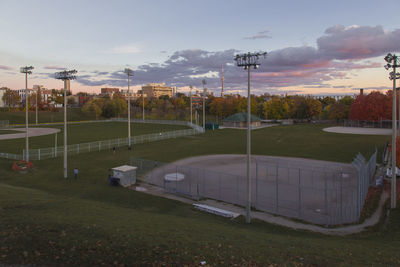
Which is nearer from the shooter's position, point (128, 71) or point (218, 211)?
point (218, 211)

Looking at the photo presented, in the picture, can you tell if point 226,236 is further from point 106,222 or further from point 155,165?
point 155,165

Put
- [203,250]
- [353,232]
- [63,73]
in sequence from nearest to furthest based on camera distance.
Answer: [203,250] < [353,232] < [63,73]

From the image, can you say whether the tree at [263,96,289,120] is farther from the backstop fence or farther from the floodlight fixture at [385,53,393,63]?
the floodlight fixture at [385,53,393,63]

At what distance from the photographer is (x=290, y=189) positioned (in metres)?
23.2

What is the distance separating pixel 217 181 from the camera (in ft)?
86.0

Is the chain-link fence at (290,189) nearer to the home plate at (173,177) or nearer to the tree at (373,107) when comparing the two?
the home plate at (173,177)

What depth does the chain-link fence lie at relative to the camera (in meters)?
18.5

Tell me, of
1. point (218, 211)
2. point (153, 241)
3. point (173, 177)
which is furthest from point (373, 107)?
point (153, 241)

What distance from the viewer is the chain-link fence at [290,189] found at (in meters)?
18.5

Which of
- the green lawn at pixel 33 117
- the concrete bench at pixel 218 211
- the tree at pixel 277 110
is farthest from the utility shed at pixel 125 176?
the green lawn at pixel 33 117

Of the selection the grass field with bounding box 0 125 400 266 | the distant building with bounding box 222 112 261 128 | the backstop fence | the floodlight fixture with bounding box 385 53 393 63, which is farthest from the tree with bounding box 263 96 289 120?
the grass field with bounding box 0 125 400 266

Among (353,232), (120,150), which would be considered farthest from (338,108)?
(353,232)

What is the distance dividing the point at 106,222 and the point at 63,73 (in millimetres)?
21331

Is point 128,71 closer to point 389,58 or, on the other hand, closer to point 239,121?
point 389,58
